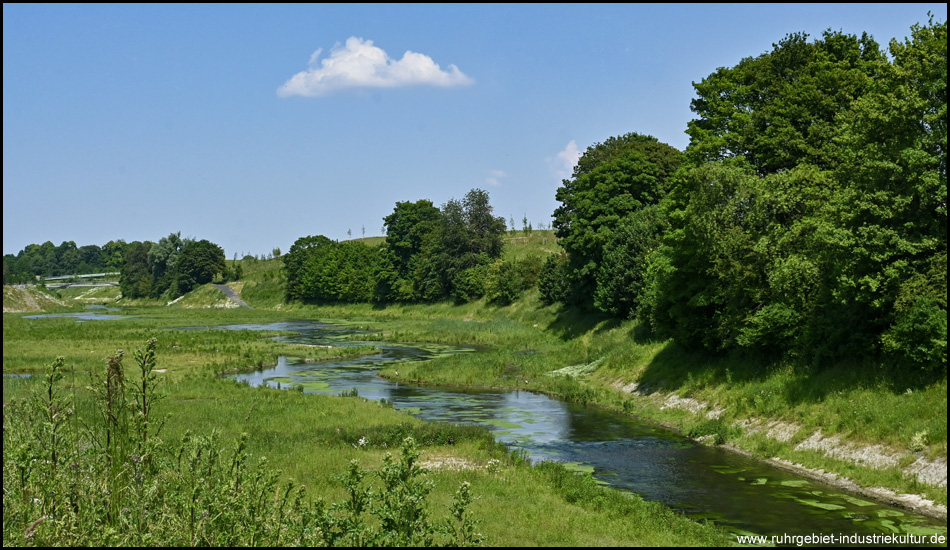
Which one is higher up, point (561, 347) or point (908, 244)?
point (908, 244)

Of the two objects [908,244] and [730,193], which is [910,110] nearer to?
[908,244]

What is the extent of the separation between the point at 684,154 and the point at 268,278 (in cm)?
13532

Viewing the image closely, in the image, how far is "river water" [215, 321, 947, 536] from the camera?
18312 millimetres

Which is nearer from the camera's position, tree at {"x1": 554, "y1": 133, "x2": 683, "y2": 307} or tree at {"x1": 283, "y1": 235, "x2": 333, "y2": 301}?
tree at {"x1": 554, "y1": 133, "x2": 683, "y2": 307}

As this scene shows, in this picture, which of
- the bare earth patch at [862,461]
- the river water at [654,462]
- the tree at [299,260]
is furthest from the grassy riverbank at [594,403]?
the tree at [299,260]

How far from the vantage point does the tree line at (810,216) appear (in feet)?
74.5

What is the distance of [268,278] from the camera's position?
541 feet

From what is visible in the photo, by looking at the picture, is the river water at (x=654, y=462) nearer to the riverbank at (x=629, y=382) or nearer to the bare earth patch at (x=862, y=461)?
the bare earth patch at (x=862, y=461)

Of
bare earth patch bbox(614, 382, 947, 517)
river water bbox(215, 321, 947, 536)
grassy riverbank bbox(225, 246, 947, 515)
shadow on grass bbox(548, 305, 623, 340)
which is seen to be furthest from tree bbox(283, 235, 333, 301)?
bare earth patch bbox(614, 382, 947, 517)

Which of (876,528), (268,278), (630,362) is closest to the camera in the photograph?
(876,528)

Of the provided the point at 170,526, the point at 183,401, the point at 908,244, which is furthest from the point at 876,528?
the point at 183,401

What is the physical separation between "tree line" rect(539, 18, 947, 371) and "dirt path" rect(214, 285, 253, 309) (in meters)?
111

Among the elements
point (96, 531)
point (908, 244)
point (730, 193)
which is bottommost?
point (96, 531)

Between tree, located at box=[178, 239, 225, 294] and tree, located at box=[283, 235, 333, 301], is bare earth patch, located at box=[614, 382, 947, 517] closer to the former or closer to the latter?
tree, located at box=[283, 235, 333, 301]
